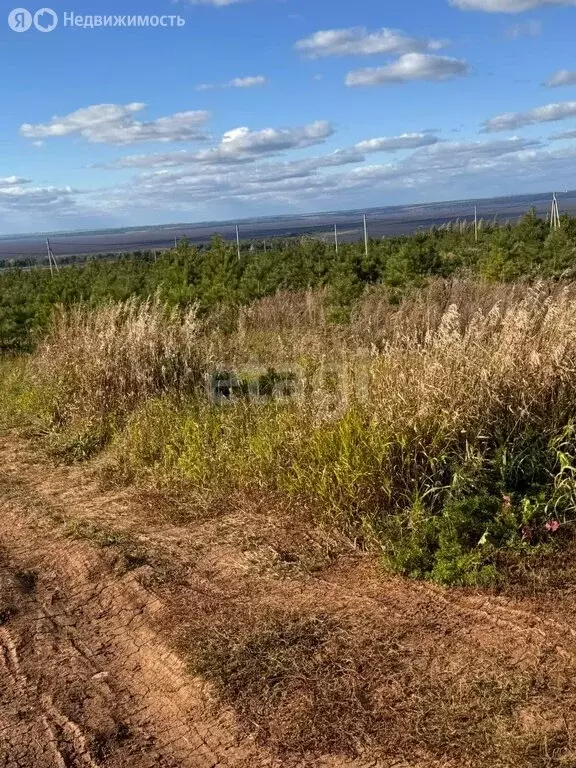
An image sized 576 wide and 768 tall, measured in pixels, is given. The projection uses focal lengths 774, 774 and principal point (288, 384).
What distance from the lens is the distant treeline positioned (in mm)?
12508

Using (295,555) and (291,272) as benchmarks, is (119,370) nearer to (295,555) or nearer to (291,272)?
(295,555)

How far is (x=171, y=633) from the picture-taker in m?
3.49

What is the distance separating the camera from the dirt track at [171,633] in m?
2.73

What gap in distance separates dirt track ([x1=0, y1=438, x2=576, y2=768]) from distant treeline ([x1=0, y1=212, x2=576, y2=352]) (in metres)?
6.90

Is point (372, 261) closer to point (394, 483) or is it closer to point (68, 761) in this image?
point (394, 483)

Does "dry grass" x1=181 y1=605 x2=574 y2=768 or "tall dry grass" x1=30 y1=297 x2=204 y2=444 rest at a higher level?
"tall dry grass" x1=30 y1=297 x2=204 y2=444

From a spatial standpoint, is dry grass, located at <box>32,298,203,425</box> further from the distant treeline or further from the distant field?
the distant field

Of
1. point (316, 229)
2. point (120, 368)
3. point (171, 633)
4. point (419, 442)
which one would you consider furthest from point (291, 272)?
point (316, 229)

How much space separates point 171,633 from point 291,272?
1327cm

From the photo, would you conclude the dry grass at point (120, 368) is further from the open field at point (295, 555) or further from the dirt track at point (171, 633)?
the dirt track at point (171, 633)

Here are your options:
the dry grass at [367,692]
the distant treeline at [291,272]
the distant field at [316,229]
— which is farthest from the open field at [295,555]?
the distant field at [316,229]

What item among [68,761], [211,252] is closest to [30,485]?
[68,761]

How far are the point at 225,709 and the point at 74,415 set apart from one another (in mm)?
4556

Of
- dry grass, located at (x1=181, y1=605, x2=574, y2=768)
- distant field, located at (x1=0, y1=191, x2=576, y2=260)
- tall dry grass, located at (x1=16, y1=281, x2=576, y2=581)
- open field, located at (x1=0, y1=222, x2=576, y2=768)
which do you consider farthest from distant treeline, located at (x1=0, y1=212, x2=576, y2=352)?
distant field, located at (x1=0, y1=191, x2=576, y2=260)
